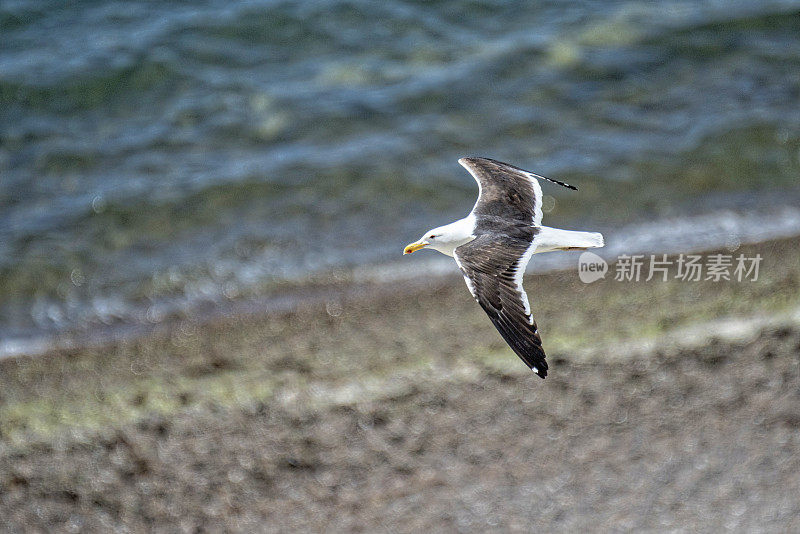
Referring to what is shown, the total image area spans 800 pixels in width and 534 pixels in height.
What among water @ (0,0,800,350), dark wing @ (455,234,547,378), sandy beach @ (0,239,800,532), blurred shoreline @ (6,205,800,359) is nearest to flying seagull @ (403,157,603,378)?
dark wing @ (455,234,547,378)

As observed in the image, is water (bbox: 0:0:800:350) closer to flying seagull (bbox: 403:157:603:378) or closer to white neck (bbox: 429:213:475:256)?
flying seagull (bbox: 403:157:603:378)

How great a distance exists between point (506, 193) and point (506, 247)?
0.93 m

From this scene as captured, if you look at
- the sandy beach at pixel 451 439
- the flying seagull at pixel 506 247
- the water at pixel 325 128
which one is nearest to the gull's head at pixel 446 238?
the flying seagull at pixel 506 247

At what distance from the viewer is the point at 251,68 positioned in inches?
418

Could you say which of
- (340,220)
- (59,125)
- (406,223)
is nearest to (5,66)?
(59,125)

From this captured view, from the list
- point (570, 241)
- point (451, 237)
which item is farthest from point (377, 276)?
point (570, 241)

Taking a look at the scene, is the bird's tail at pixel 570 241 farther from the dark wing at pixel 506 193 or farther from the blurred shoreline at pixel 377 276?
the blurred shoreline at pixel 377 276

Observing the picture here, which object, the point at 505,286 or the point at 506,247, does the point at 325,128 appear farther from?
the point at 505,286

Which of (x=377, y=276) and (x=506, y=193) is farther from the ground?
(x=506, y=193)

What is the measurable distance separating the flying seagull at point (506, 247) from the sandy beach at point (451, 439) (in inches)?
55.0

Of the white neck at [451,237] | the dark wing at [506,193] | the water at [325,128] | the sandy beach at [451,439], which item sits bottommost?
the sandy beach at [451,439]

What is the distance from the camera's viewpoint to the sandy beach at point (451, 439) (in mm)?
5707

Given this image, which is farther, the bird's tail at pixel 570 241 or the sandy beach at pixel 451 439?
the sandy beach at pixel 451 439

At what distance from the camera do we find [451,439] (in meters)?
5.87
